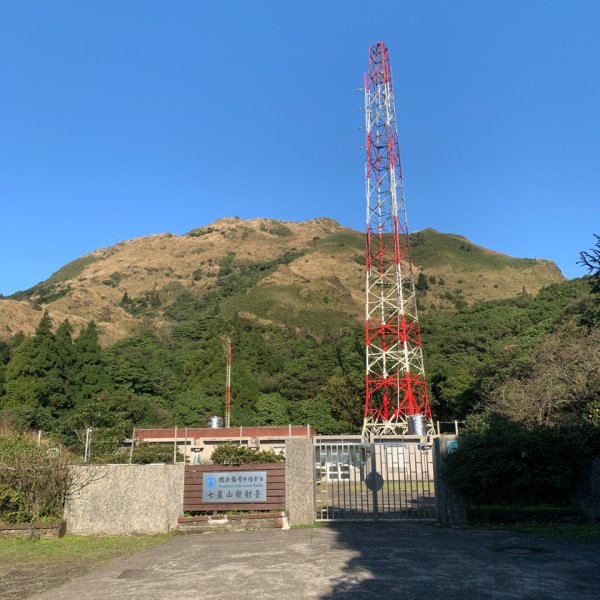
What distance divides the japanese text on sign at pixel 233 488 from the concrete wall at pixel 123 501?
23.7 inches

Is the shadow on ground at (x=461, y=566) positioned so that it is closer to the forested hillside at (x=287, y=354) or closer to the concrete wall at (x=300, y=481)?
the concrete wall at (x=300, y=481)

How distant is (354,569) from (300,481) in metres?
4.02

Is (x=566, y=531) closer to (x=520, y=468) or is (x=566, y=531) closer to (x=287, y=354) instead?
(x=520, y=468)

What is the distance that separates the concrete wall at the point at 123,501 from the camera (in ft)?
33.6

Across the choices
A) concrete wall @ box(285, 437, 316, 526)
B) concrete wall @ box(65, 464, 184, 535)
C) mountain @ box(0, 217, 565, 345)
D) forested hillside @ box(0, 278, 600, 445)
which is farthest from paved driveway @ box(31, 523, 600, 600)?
mountain @ box(0, 217, 565, 345)

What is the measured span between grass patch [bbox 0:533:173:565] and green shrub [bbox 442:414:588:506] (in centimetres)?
560

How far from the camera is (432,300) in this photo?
95.8m

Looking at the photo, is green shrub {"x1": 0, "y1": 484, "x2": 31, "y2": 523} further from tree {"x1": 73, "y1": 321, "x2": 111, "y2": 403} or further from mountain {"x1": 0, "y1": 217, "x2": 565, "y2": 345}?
mountain {"x1": 0, "y1": 217, "x2": 565, "y2": 345}

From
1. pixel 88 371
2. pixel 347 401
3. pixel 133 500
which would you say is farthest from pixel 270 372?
pixel 133 500

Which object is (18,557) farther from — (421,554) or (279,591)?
(421,554)

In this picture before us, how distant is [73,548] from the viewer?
9.04 meters

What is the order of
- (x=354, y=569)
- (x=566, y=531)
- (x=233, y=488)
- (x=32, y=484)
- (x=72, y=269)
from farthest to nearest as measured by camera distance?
(x=72, y=269) → (x=233, y=488) → (x=32, y=484) → (x=566, y=531) → (x=354, y=569)

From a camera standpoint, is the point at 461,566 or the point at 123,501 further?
the point at 123,501

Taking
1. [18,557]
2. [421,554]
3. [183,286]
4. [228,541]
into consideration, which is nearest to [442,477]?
[421,554]
